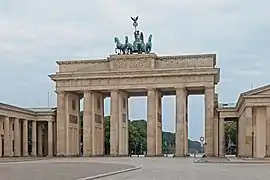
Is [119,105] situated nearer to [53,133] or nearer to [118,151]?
[118,151]

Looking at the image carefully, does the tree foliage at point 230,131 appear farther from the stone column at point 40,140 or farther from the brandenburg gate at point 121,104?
the stone column at point 40,140

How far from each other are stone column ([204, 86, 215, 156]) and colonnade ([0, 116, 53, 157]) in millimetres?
25954

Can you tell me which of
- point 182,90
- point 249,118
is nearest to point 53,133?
point 182,90

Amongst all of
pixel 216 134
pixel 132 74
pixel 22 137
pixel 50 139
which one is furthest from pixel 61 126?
pixel 216 134

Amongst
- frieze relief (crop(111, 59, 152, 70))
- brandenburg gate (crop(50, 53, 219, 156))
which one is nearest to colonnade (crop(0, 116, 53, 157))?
brandenburg gate (crop(50, 53, 219, 156))

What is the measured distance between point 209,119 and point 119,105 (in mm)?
14209

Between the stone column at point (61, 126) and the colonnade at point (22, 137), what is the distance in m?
3.49

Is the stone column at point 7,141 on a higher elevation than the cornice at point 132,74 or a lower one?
lower

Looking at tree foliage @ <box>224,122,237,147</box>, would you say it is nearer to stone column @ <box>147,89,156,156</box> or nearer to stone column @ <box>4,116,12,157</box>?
stone column @ <box>147,89,156,156</box>

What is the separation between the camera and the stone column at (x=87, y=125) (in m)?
85.4

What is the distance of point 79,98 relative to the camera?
94.0 m

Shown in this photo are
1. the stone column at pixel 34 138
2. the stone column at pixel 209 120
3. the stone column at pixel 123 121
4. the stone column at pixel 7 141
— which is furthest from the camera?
the stone column at pixel 34 138

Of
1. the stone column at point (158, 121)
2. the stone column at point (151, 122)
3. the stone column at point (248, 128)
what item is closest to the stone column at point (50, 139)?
the stone column at point (151, 122)

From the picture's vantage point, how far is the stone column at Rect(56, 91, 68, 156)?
283 ft
